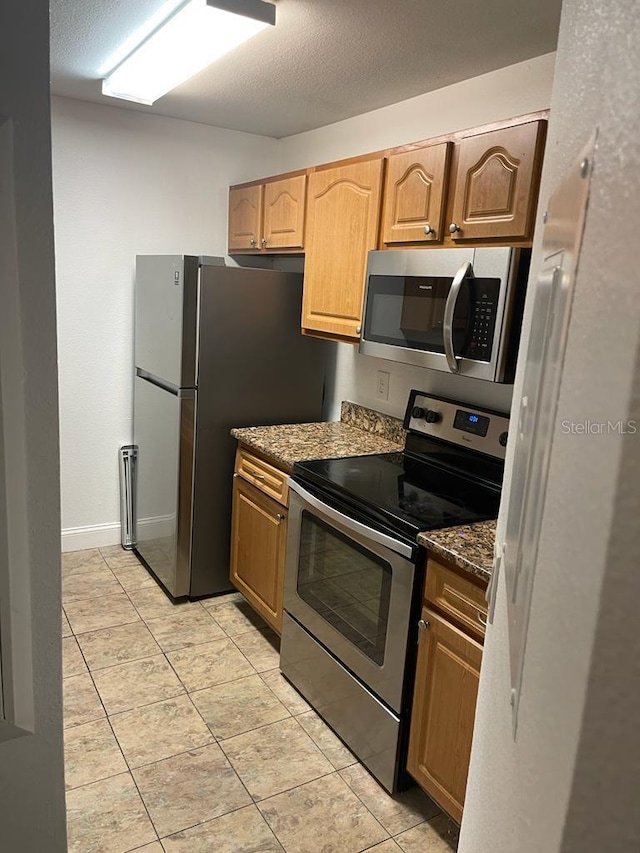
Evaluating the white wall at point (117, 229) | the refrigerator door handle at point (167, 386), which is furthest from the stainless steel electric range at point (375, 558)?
the refrigerator door handle at point (167, 386)

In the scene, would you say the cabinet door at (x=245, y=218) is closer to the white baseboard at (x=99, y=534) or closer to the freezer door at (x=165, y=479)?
the freezer door at (x=165, y=479)

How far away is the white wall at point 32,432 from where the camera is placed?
87cm

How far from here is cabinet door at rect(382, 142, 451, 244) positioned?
2.16m

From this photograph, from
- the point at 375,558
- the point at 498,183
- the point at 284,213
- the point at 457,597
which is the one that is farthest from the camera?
the point at 284,213

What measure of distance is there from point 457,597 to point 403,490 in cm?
54

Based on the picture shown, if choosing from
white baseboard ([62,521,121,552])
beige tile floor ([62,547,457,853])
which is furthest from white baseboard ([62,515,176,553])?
beige tile floor ([62,547,457,853])

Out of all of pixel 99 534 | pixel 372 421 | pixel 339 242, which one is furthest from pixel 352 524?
pixel 99 534

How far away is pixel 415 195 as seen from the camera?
2264 mm

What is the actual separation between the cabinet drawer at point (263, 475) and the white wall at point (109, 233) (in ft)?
3.56

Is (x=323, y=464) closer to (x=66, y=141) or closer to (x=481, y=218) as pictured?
(x=481, y=218)

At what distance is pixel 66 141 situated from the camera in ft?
10.8

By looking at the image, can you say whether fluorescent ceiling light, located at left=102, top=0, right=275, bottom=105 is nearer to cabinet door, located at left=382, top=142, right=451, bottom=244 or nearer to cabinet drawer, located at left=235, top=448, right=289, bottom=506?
cabinet door, located at left=382, top=142, right=451, bottom=244

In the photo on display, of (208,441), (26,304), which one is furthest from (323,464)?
(26,304)

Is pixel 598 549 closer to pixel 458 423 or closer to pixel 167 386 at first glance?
pixel 458 423
